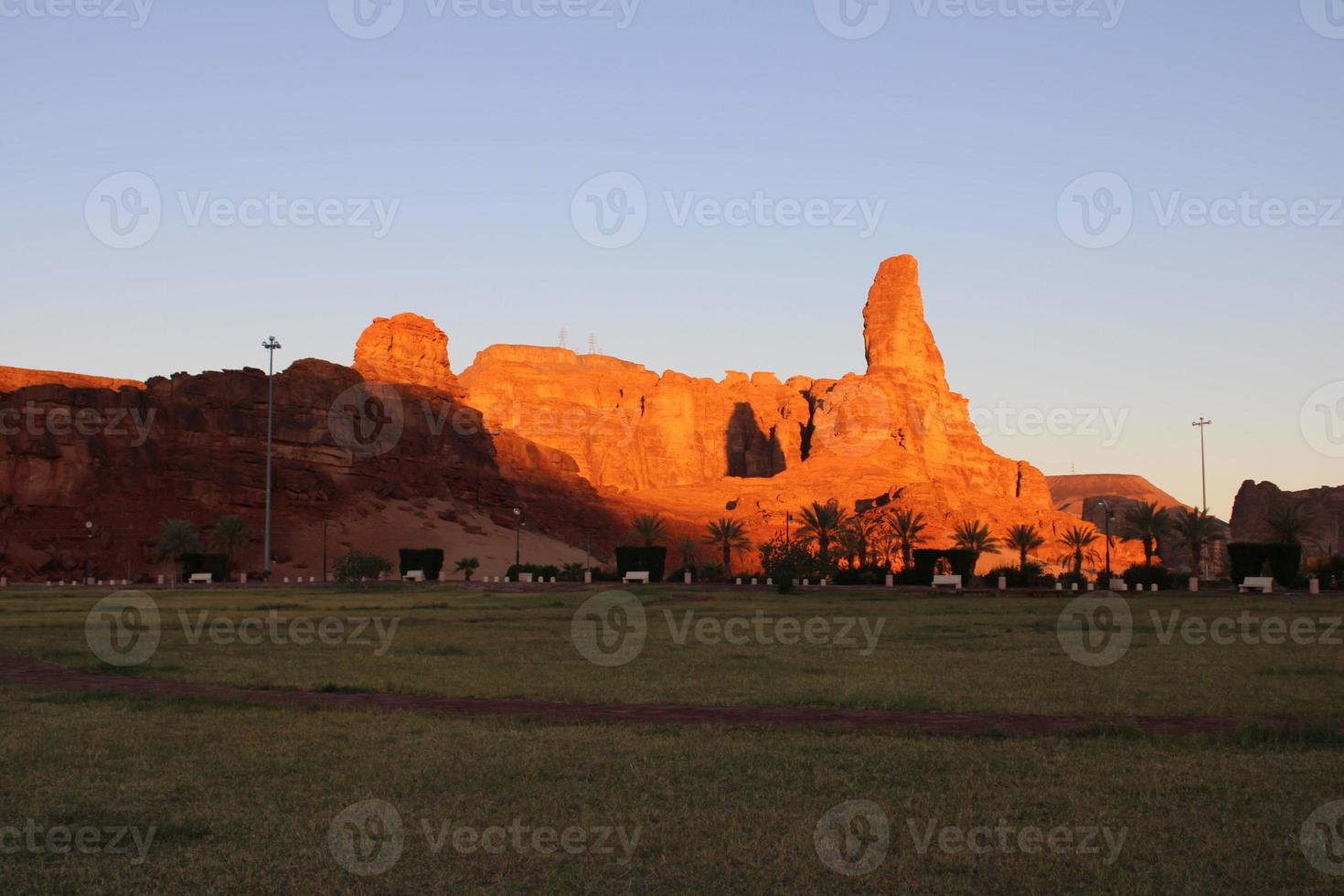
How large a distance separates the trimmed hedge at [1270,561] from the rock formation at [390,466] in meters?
42.2

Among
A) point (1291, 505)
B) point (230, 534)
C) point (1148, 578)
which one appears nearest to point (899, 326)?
point (1291, 505)

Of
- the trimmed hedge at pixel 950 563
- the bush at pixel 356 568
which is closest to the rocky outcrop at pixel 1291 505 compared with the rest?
the trimmed hedge at pixel 950 563

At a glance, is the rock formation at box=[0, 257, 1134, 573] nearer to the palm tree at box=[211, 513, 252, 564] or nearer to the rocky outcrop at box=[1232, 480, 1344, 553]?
the palm tree at box=[211, 513, 252, 564]

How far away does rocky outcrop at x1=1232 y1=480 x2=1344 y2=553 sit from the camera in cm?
15338

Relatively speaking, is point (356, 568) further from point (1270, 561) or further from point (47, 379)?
point (47, 379)

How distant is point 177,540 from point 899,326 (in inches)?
4559

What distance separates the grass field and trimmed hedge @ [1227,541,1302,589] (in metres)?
45.1

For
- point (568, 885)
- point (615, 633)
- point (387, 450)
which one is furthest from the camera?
point (387, 450)

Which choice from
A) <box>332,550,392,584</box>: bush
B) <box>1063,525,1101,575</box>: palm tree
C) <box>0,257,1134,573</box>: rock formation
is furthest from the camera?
<box>1063,525,1101,575</box>: palm tree

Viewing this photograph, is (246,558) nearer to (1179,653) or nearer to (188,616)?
(188,616)

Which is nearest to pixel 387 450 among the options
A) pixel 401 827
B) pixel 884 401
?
pixel 884 401

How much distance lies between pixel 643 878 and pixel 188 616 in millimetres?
37025

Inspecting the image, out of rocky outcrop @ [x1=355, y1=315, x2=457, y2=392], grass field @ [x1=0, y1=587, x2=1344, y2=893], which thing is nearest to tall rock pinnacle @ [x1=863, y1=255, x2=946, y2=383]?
rocky outcrop @ [x1=355, y1=315, x2=457, y2=392]

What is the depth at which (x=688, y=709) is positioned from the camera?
17688mm
